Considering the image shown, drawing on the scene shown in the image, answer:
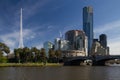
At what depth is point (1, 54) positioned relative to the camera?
604 ft

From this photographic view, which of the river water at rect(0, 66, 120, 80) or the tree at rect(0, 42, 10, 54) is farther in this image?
the tree at rect(0, 42, 10, 54)

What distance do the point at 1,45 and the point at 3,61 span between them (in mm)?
12799

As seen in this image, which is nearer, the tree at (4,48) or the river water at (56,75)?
the river water at (56,75)

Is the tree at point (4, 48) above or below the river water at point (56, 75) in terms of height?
above

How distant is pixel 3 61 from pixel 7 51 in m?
9.82

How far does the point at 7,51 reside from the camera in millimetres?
185125

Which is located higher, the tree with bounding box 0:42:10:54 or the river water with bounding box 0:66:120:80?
the tree with bounding box 0:42:10:54

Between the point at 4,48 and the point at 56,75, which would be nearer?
the point at 56,75

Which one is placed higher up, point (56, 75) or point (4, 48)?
point (4, 48)

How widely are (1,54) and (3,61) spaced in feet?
27.3

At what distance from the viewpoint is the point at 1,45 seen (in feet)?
606

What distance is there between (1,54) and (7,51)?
14.9 ft
